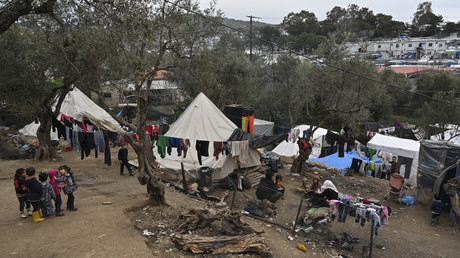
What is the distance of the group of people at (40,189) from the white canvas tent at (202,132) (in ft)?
17.3

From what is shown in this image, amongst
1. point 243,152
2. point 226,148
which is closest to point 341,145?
point 243,152

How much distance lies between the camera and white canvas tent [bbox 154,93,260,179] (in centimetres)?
1268

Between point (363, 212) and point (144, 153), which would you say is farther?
point (144, 153)

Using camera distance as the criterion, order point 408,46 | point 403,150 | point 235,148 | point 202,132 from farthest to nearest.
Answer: point 408,46 → point 403,150 → point 202,132 → point 235,148

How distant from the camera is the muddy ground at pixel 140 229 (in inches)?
249

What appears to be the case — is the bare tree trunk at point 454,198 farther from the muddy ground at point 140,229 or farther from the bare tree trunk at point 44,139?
the bare tree trunk at point 44,139

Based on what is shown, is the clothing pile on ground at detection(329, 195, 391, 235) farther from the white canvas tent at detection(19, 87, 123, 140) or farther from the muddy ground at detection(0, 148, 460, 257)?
the white canvas tent at detection(19, 87, 123, 140)

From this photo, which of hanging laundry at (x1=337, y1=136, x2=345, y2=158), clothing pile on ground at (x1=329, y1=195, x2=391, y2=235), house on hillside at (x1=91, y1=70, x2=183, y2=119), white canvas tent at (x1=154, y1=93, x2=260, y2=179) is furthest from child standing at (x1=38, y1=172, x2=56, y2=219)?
house on hillside at (x1=91, y1=70, x2=183, y2=119)

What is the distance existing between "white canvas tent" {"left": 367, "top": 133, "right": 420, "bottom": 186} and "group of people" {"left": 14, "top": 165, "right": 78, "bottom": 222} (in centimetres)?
1374

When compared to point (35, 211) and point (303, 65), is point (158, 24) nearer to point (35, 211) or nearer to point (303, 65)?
point (35, 211)

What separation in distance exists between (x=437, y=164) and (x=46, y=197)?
12135mm

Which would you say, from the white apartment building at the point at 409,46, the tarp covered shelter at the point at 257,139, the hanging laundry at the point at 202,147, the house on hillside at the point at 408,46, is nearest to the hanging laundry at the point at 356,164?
the tarp covered shelter at the point at 257,139

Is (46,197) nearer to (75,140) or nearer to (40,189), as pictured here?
(40,189)

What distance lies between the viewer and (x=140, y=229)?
285 inches
